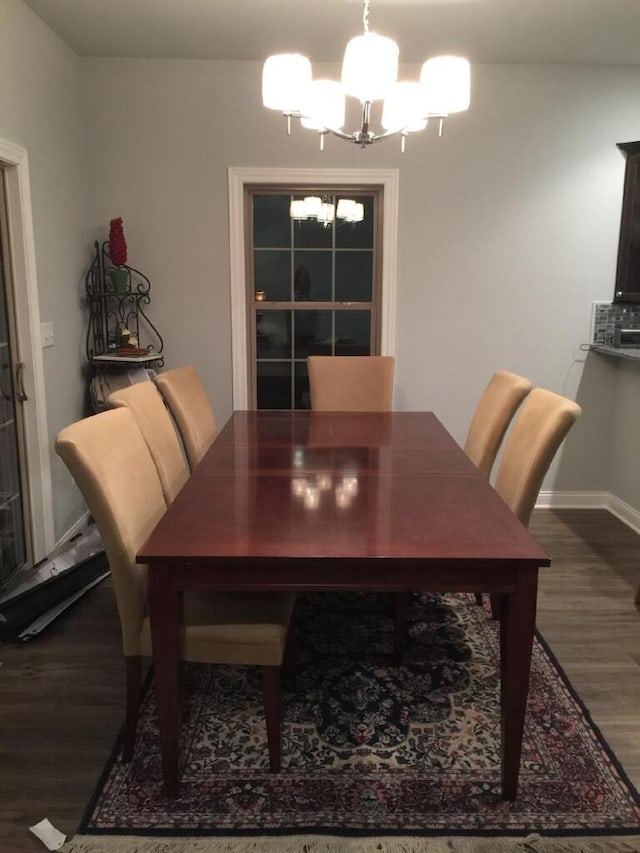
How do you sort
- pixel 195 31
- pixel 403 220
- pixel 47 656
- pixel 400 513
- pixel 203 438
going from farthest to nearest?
pixel 403 220 < pixel 195 31 < pixel 203 438 < pixel 47 656 < pixel 400 513

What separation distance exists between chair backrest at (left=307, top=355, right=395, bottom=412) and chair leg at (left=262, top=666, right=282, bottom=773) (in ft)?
6.17

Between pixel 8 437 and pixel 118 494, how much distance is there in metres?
1.54

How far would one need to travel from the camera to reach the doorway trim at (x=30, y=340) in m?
2.84

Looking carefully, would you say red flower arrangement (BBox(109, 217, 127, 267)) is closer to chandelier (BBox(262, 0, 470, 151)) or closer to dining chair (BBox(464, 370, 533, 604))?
chandelier (BBox(262, 0, 470, 151))

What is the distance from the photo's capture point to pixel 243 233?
150 inches

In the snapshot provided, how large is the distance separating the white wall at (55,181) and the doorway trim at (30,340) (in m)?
0.08

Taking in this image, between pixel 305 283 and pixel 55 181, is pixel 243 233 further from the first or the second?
pixel 55 181

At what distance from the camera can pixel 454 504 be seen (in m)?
1.85

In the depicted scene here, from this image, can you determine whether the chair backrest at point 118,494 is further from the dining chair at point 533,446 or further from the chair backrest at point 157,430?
the dining chair at point 533,446

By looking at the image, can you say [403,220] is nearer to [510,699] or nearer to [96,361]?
[96,361]

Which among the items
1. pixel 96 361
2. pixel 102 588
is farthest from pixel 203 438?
pixel 96 361

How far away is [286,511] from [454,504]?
1.56 ft

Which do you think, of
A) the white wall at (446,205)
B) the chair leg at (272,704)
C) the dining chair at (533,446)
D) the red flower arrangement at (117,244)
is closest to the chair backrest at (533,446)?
the dining chair at (533,446)

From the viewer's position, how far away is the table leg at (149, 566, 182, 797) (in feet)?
5.11
